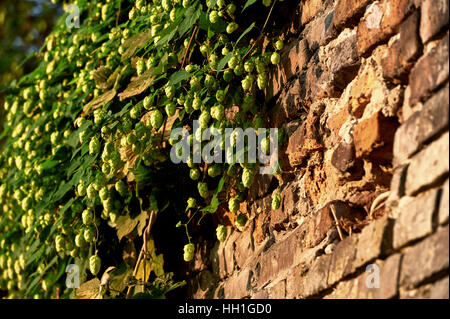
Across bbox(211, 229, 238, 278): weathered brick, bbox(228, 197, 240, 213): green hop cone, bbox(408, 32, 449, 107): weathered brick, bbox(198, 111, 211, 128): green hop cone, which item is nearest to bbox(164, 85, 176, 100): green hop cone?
bbox(198, 111, 211, 128): green hop cone

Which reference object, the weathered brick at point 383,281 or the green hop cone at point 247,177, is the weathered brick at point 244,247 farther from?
the weathered brick at point 383,281

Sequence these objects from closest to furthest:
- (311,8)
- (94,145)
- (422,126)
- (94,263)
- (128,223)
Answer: (422,126), (311,8), (94,145), (94,263), (128,223)

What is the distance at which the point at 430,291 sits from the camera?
109 centimetres

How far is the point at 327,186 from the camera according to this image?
169 centimetres

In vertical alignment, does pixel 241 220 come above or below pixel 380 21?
below

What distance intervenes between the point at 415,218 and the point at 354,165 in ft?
1.24

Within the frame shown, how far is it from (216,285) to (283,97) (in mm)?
650

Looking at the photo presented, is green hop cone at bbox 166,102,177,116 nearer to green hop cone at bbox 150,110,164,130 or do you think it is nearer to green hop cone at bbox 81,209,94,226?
green hop cone at bbox 150,110,164,130

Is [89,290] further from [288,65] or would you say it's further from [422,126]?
[422,126]

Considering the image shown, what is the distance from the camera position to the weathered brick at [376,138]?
4.61 feet

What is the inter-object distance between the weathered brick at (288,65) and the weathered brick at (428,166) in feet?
2.25

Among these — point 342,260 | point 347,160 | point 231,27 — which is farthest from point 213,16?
point 342,260

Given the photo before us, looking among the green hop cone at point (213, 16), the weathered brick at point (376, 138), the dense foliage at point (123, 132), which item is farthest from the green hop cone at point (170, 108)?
the weathered brick at point (376, 138)
